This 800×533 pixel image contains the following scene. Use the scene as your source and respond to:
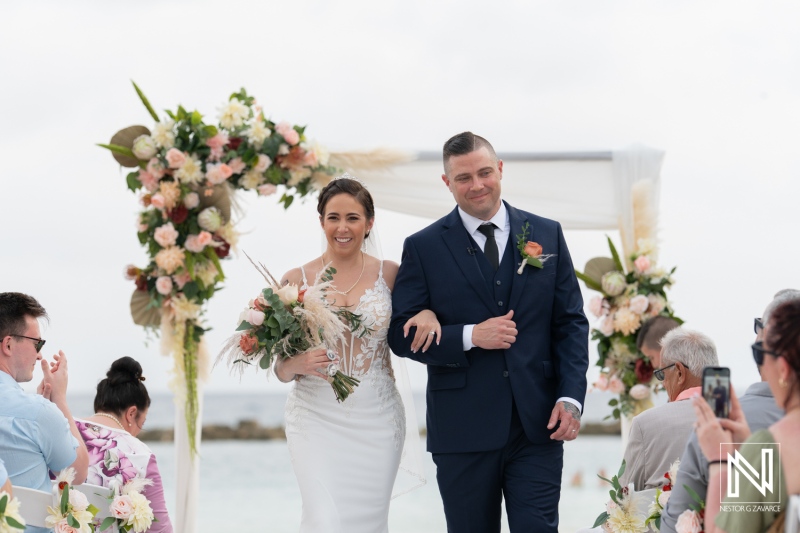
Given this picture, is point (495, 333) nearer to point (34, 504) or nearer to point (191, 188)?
point (34, 504)

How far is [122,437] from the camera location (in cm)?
459

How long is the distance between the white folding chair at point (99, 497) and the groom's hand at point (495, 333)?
1.70 metres

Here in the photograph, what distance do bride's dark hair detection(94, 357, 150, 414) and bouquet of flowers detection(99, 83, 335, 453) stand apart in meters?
2.05

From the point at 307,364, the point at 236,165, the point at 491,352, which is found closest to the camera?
the point at 491,352

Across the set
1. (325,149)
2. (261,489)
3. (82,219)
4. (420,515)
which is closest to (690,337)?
(325,149)

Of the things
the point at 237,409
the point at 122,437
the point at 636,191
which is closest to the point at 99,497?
the point at 122,437

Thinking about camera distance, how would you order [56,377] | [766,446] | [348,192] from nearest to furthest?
[766,446]
[56,377]
[348,192]

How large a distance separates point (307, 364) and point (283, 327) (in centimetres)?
24

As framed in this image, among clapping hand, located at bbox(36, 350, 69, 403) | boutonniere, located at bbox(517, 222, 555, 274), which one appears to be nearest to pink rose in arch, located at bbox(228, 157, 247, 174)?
boutonniere, located at bbox(517, 222, 555, 274)

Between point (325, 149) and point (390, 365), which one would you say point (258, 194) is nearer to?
point (325, 149)

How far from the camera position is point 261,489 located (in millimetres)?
23406

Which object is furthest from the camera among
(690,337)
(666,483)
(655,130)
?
(655,130)

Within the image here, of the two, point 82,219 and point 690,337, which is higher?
point 82,219

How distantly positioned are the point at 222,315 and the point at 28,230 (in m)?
8.72
